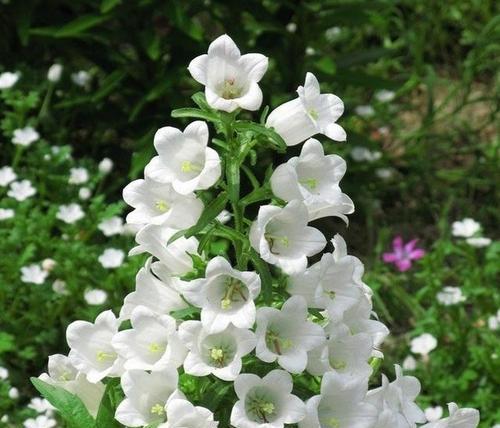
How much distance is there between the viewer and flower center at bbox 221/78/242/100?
1.92m

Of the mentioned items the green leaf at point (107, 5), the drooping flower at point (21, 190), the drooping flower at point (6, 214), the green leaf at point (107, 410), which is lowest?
the drooping flower at point (21, 190)

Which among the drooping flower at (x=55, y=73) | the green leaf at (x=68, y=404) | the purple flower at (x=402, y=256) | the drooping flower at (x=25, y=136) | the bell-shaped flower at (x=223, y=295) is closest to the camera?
the bell-shaped flower at (x=223, y=295)

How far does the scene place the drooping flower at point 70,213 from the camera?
3.57 metres

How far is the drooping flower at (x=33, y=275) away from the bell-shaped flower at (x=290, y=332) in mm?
1549

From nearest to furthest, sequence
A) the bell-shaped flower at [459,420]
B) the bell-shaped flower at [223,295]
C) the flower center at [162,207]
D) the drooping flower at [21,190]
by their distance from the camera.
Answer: the bell-shaped flower at [223,295] → the flower center at [162,207] → the bell-shaped flower at [459,420] → the drooping flower at [21,190]

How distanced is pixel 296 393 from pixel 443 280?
6.93 feet

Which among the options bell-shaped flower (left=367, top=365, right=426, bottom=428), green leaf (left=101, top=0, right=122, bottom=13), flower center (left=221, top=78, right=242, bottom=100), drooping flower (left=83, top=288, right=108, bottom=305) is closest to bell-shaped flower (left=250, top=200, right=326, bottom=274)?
flower center (left=221, top=78, right=242, bottom=100)

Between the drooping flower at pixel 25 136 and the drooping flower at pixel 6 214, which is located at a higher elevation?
the drooping flower at pixel 25 136

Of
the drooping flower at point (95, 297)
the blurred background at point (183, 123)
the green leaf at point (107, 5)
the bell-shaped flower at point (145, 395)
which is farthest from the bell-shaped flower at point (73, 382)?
the green leaf at point (107, 5)

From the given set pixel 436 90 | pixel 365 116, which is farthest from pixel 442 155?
pixel 436 90

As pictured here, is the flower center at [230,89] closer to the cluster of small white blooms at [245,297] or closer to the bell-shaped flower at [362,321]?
the cluster of small white blooms at [245,297]

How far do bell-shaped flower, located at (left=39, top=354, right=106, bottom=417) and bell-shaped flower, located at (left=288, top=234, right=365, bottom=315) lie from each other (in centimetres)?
47

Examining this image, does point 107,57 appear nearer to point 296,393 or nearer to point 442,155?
point 442,155

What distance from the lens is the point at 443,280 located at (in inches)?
159
